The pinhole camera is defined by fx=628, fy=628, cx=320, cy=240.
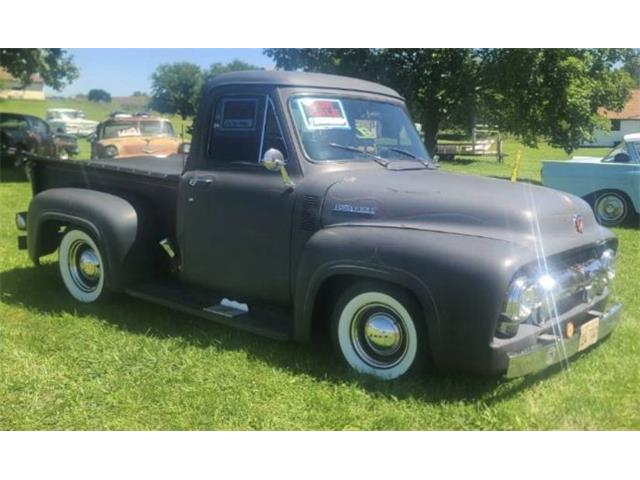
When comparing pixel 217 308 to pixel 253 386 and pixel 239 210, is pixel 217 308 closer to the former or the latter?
pixel 239 210

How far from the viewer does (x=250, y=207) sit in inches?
161

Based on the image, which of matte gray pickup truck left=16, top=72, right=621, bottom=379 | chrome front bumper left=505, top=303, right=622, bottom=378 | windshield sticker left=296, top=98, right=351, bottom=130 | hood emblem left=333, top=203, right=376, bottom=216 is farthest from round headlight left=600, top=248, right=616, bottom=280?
windshield sticker left=296, top=98, right=351, bottom=130

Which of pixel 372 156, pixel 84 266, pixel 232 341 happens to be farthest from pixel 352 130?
pixel 84 266

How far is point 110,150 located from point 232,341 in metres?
4.21

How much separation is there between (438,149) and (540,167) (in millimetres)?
821

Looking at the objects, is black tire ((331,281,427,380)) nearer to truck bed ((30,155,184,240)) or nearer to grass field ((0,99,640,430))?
grass field ((0,99,640,430))

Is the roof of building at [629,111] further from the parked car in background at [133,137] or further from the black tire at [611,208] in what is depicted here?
the parked car in background at [133,137]

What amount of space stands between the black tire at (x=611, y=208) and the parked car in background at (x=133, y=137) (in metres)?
4.97

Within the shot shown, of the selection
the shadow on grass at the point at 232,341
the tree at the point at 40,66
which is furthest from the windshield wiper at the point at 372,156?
the tree at the point at 40,66

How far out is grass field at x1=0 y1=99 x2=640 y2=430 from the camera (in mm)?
3223

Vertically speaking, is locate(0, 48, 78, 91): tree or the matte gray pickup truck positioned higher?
locate(0, 48, 78, 91): tree

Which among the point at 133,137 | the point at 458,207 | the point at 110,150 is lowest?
the point at 458,207

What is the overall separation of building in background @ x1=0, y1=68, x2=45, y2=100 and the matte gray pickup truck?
1981mm

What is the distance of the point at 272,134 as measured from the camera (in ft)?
13.5
